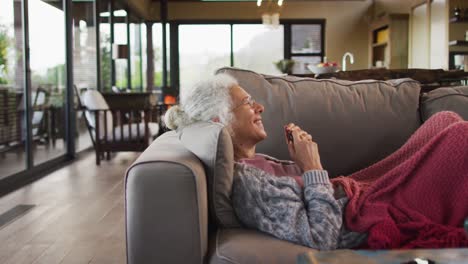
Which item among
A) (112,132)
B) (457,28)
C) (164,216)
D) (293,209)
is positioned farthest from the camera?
(457,28)

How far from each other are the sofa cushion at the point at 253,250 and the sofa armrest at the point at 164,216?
7cm

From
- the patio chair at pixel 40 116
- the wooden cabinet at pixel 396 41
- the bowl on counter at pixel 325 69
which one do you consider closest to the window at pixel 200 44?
the wooden cabinet at pixel 396 41

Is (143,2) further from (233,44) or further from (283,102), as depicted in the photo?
(283,102)

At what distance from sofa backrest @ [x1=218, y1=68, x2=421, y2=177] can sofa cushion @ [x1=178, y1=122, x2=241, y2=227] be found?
0.55 metres

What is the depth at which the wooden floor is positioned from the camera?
9.30ft

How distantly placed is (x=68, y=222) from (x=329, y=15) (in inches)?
381

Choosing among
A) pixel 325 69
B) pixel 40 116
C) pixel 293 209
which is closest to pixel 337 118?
pixel 293 209

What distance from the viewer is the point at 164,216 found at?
1.49 metres

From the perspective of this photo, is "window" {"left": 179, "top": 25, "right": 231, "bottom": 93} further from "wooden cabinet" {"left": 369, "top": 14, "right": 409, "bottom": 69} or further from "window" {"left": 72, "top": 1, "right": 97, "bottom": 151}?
"window" {"left": 72, "top": 1, "right": 97, "bottom": 151}

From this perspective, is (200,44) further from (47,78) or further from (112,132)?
(47,78)

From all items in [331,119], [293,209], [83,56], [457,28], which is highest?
[457,28]

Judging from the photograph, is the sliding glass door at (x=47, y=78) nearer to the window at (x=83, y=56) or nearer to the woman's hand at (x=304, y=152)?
the window at (x=83, y=56)

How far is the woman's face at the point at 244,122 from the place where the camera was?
6.42ft

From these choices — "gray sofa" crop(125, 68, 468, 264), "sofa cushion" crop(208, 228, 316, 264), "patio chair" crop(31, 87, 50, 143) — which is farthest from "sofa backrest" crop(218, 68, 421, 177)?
"patio chair" crop(31, 87, 50, 143)
